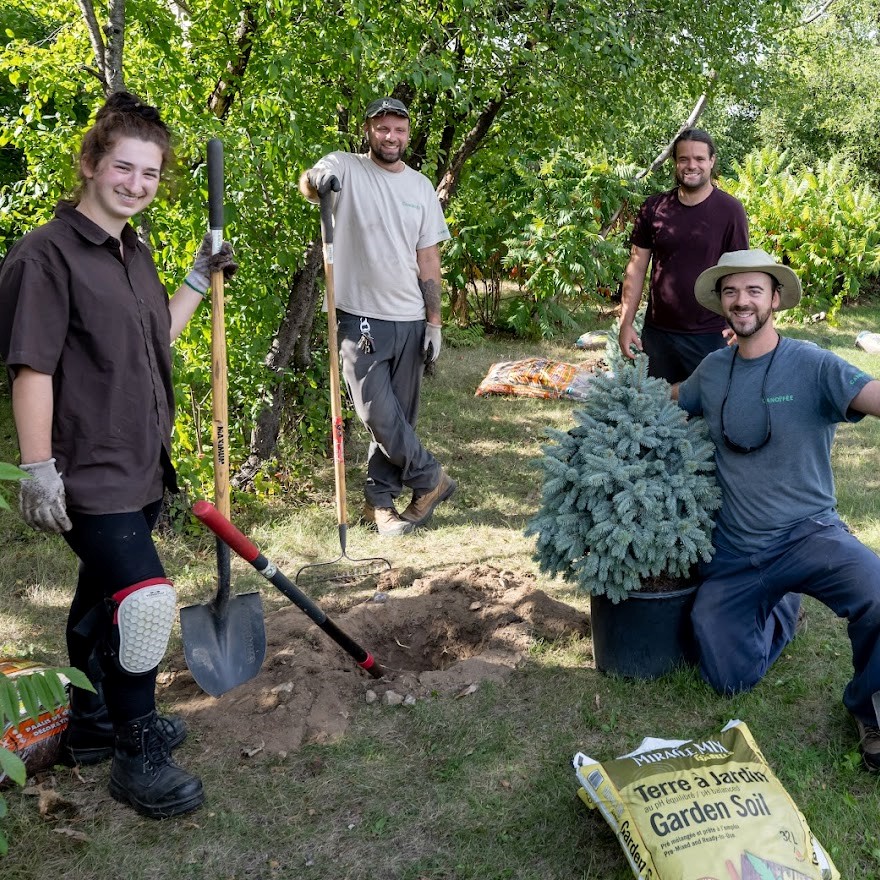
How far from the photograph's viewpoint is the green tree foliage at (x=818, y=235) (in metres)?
13.3

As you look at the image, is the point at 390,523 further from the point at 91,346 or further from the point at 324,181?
the point at 91,346

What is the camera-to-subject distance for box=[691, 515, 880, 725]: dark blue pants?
10.3ft

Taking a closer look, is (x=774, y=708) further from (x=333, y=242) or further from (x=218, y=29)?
(x=218, y=29)

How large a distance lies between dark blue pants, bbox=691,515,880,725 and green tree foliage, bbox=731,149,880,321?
10.6 m

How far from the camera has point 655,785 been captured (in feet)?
8.58

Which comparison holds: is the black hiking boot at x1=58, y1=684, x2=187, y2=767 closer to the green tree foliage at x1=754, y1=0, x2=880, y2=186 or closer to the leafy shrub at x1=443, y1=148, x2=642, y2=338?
the leafy shrub at x1=443, y1=148, x2=642, y2=338

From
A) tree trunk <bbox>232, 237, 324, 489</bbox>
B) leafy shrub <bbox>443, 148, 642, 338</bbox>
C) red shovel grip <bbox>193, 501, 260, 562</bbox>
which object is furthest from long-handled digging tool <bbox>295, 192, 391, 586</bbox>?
leafy shrub <bbox>443, 148, 642, 338</bbox>

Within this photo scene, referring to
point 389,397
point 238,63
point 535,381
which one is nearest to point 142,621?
point 389,397

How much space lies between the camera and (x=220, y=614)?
326 centimetres

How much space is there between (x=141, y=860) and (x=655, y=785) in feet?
5.07

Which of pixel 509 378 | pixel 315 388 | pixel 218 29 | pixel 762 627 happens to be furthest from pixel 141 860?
pixel 509 378

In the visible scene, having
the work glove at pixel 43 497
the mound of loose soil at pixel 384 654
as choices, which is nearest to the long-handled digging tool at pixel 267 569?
the mound of loose soil at pixel 384 654

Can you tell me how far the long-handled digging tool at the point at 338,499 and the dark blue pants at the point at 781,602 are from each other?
1.94 metres

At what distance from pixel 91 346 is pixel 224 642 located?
3.99ft
